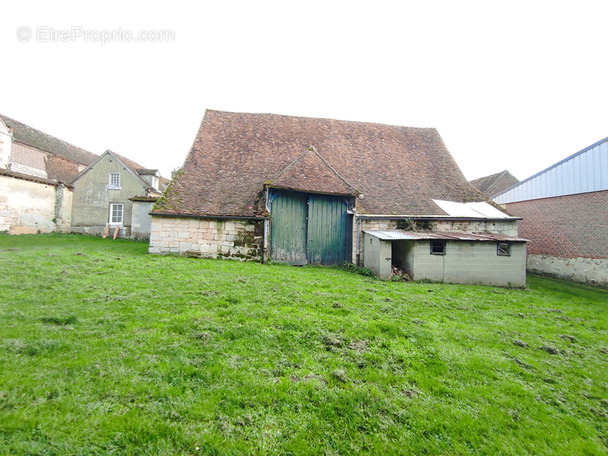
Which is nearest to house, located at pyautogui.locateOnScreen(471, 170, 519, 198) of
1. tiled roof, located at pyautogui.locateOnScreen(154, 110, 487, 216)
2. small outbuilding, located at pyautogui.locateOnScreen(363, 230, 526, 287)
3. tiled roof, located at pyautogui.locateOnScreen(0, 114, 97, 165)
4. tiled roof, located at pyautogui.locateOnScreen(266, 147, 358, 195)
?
tiled roof, located at pyautogui.locateOnScreen(154, 110, 487, 216)

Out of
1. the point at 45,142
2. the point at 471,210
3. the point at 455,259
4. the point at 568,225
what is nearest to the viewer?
the point at 455,259

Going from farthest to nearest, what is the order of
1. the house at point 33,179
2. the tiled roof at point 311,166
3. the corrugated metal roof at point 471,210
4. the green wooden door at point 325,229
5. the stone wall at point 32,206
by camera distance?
the house at point 33,179
the stone wall at point 32,206
the corrugated metal roof at point 471,210
the green wooden door at point 325,229
the tiled roof at point 311,166

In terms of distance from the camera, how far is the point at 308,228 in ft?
36.8

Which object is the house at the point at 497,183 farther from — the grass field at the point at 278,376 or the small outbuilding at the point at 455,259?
the grass field at the point at 278,376

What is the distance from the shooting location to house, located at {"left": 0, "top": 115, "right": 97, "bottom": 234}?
16172mm

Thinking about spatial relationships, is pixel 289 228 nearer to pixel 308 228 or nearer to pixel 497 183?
pixel 308 228

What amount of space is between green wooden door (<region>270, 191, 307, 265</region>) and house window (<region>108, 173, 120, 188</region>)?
15.4 meters

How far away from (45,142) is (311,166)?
26.9 meters

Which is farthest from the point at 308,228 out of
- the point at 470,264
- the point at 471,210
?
the point at 471,210

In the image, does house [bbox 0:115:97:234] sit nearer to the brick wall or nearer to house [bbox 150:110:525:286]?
house [bbox 150:110:525:286]

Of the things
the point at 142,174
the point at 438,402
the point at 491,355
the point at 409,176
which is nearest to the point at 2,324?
the point at 438,402

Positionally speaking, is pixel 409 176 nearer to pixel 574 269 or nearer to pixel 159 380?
pixel 574 269

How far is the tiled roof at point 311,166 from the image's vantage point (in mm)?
11055

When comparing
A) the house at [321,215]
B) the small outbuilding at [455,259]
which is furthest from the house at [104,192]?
the small outbuilding at [455,259]
